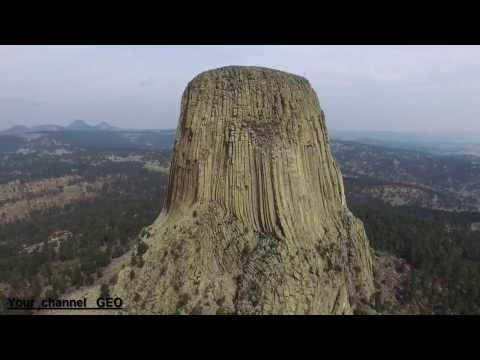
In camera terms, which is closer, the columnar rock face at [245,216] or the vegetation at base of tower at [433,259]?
the columnar rock face at [245,216]

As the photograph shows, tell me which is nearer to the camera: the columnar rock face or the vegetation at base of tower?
the columnar rock face

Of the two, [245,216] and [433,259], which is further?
[433,259]

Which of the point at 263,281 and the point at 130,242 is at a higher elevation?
the point at 263,281

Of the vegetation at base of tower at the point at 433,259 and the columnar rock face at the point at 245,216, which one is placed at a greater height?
the columnar rock face at the point at 245,216

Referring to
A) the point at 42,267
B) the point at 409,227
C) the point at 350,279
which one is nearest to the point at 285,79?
the point at 350,279

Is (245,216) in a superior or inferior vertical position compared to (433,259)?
superior

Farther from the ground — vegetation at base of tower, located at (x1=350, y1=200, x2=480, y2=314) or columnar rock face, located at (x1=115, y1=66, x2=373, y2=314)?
columnar rock face, located at (x1=115, y1=66, x2=373, y2=314)
